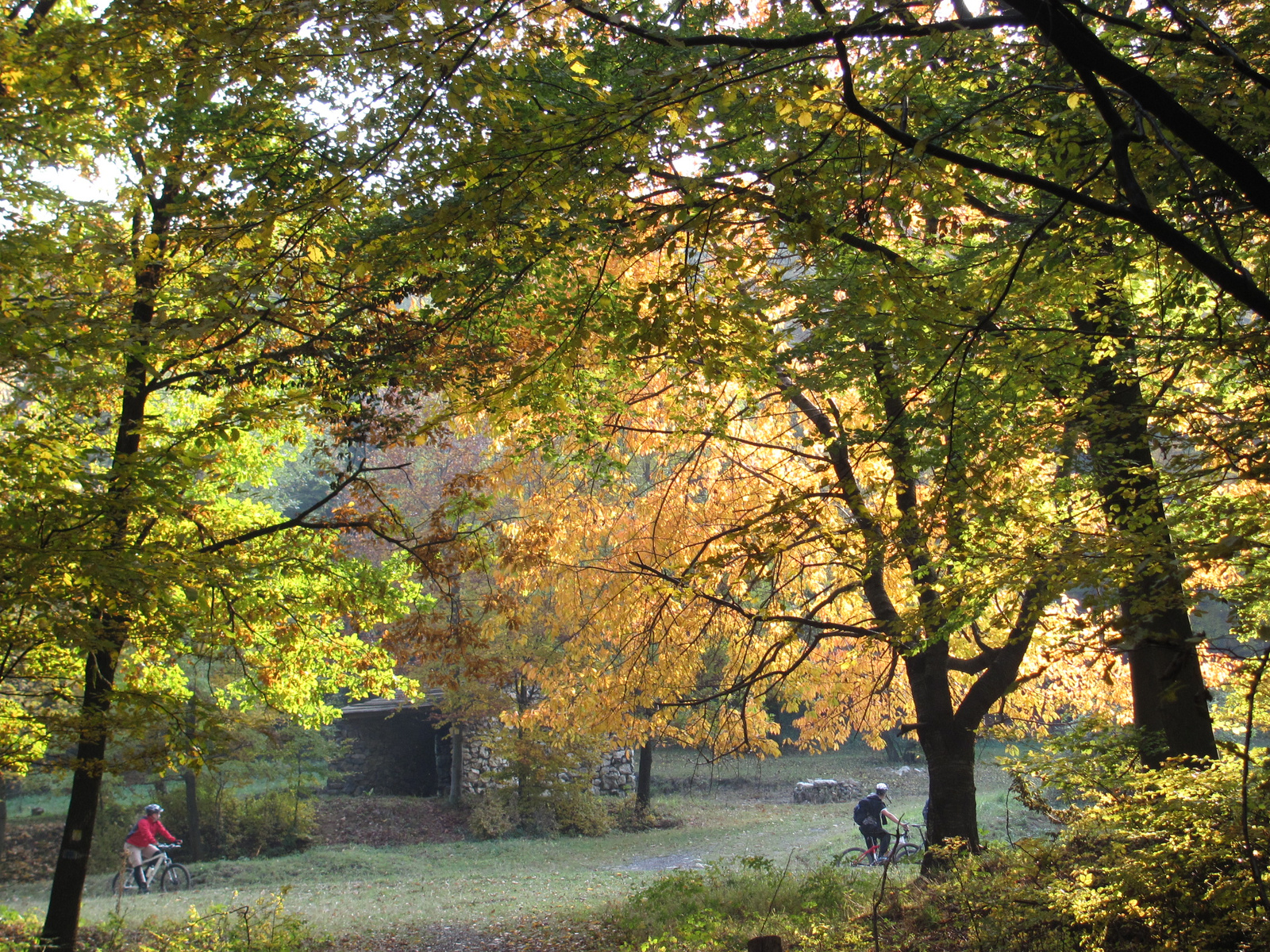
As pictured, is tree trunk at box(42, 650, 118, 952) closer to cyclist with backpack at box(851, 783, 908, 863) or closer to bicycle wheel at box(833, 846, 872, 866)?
bicycle wheel at box(833, 846, 872, 866)

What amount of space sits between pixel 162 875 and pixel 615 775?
12.6 meters

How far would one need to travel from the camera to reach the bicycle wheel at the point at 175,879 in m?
15.4

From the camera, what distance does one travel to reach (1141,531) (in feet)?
19.4

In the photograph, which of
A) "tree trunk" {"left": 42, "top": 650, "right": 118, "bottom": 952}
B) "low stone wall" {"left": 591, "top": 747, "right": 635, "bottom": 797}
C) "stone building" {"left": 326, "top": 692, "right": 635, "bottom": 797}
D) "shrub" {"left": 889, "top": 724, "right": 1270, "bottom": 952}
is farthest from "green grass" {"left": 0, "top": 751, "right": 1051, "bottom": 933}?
"shrub" {"left": 889, "top": 724, "right": 1270, "bottom": 952}

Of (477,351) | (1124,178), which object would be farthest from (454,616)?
(1124,178)

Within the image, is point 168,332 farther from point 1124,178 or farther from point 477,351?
point 1124,178

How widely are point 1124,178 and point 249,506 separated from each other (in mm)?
8866

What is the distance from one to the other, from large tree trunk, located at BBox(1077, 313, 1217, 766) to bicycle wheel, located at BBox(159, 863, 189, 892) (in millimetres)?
15880

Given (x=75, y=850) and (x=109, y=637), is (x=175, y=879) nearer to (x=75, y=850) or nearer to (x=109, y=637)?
(x=75, y=850)

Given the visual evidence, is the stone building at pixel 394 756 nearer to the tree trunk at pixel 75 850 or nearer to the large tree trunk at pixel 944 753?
the tree trunk at pixel 75 850

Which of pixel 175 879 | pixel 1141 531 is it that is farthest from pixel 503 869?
pixel 1141 531

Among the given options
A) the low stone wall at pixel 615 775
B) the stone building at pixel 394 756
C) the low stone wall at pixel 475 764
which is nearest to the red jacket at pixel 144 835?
the low stone wall at pixel 475 764

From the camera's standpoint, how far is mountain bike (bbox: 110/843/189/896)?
14.9m

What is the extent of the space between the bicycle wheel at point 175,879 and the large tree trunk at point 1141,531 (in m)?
15.9
